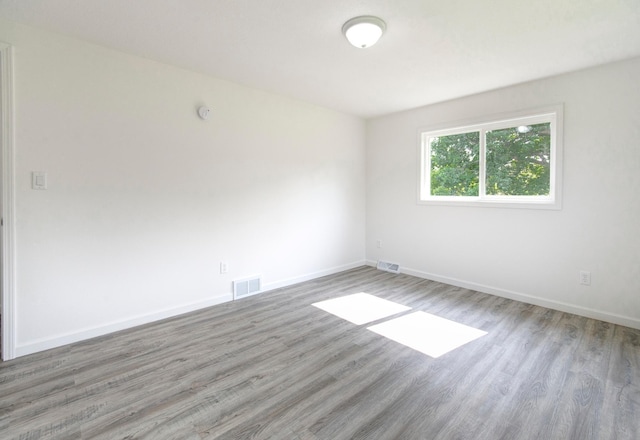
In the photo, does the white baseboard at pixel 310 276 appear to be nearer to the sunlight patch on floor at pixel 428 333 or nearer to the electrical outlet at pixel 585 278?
the sunlight patch on floor at pixel 428 333

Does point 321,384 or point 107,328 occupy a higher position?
point 107,328

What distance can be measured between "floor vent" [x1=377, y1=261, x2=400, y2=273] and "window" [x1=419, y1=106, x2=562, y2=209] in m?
1.13

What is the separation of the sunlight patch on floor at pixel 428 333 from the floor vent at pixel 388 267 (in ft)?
5.32

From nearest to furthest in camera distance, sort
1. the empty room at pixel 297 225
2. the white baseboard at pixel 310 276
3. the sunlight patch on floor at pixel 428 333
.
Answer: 1. the empty room at pixel 297 225
2. the sunlight patch on floor at pixel 428 333
3. the white baseboard at pixel 310 276

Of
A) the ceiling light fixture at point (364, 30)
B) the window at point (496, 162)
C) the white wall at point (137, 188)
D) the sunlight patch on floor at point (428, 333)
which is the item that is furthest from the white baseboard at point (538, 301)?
the ceiling light fixture at point (364, 30)

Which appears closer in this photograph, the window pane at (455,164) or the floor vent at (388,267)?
the window pane at (455,164)

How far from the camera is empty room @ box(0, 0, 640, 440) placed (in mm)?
1866

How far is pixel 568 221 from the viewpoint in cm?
314

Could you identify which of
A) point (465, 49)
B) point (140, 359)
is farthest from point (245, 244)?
point (465, 49)

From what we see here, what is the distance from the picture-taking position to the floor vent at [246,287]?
3.53m

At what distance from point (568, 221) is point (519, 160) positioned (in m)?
0.85

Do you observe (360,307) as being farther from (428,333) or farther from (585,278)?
(585,278)

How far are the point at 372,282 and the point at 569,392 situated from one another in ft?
7.97

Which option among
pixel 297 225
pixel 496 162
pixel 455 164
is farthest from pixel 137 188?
pixel 496 162
